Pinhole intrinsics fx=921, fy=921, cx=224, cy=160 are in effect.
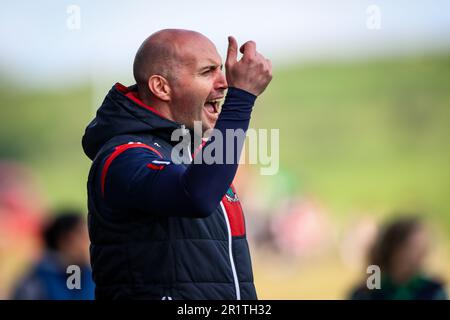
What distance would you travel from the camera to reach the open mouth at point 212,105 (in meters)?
2.71

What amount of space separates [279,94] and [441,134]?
1.32m

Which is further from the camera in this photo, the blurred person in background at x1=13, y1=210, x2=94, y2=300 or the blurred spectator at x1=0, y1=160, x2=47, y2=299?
the blurred spectator at x1=0, y1=160, x2=47, y2=299

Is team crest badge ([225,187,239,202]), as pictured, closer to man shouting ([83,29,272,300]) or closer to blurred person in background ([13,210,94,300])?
man shouting ([83,29,272,300])

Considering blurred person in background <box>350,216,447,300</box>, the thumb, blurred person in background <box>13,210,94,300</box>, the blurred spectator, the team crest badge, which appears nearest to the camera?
the thumb

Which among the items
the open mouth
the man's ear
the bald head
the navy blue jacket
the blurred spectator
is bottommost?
the blurred spectator

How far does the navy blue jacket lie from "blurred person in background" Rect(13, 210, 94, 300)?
6.67ft

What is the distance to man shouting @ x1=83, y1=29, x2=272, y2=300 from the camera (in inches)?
88.8

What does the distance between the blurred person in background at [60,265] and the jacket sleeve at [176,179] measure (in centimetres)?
222

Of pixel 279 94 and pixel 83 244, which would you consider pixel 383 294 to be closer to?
pixel 83 244

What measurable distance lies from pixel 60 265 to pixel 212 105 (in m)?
2.09

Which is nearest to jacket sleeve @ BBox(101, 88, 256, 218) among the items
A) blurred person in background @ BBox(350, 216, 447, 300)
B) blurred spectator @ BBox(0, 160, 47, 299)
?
blurred person in background @ BBox(350, 216, 447, 300)

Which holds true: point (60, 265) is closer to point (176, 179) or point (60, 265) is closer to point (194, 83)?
point (194, 83)
